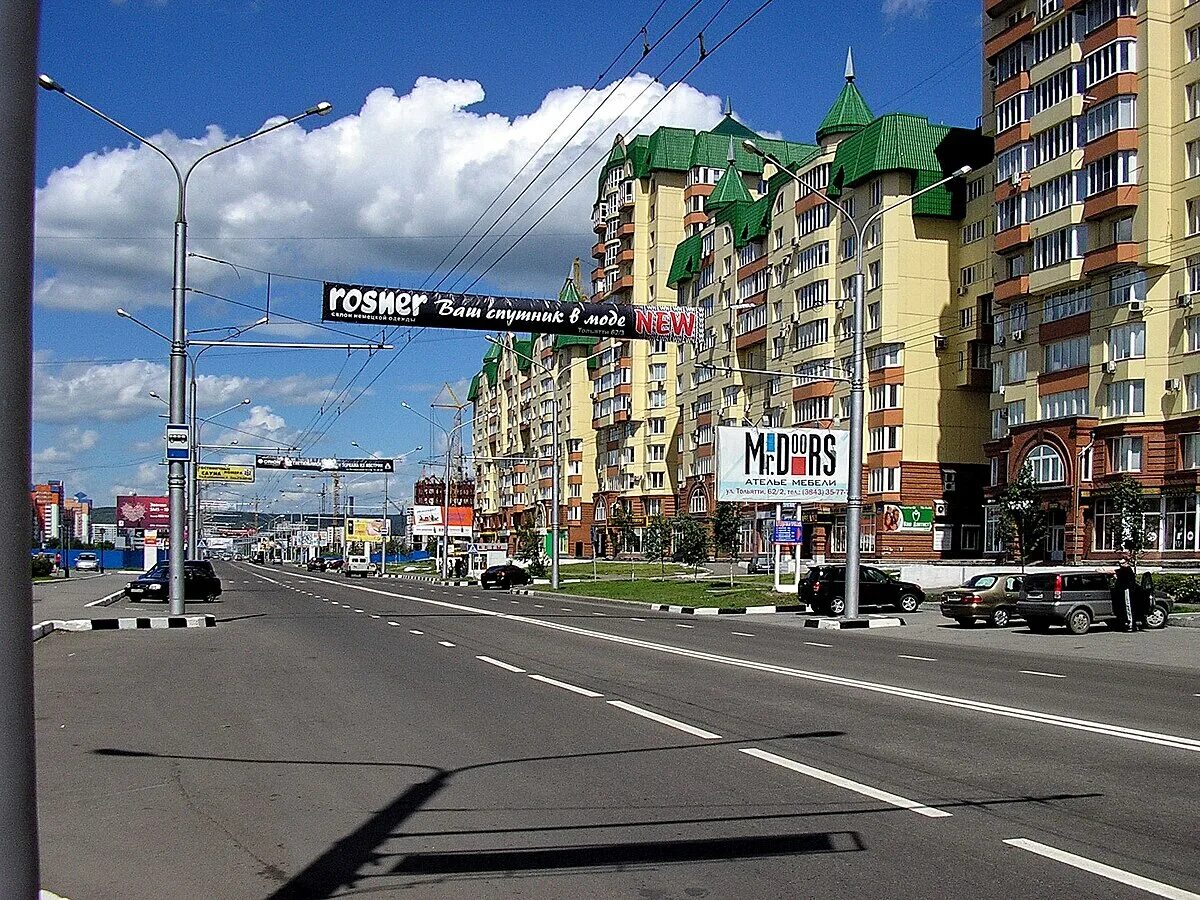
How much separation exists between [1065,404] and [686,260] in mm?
43190

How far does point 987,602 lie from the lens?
1275 inches

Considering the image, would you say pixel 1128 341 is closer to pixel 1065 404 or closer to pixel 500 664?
pixel 1065 404

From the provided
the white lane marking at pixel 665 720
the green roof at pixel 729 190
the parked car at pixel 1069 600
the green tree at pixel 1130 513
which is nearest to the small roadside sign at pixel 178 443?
the white lane marking at pixel 665 720

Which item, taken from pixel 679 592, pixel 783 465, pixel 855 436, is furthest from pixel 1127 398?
pixel 855 436

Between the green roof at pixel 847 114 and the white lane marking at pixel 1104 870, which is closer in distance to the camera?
the white lane marking at pixel 1104 870

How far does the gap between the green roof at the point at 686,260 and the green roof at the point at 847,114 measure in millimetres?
16845

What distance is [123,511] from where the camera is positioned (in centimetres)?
13188

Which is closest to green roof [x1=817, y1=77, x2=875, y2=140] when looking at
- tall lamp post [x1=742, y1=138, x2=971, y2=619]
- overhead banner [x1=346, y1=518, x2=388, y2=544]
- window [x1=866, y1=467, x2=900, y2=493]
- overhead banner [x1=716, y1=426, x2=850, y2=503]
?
window [x1=866, y1=467, x2=900, y2=493]

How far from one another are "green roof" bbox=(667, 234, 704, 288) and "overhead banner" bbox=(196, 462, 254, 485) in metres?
35.0

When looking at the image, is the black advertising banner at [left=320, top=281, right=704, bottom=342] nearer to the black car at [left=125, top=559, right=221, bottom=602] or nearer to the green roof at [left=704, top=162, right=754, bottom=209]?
the black car at [left=125, top=559, right=221, bottom=602]

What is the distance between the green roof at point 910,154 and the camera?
6638cm

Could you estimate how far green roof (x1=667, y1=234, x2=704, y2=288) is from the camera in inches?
3644

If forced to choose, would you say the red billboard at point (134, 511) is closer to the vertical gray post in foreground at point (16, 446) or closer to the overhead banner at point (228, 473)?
the overhead banner at point (228, 473)

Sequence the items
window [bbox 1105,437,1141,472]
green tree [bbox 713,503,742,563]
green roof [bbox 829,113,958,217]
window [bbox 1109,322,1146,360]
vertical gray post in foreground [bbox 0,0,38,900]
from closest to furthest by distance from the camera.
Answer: vertical gray post in foreground [bbox 0,0,38,900] < window [bbox 1109,322,1146,360] < window [bbox 1105,437,1141,472] < green tree [bbox 713,503,742,563] < green roof [bbox 829,113,958,217]
